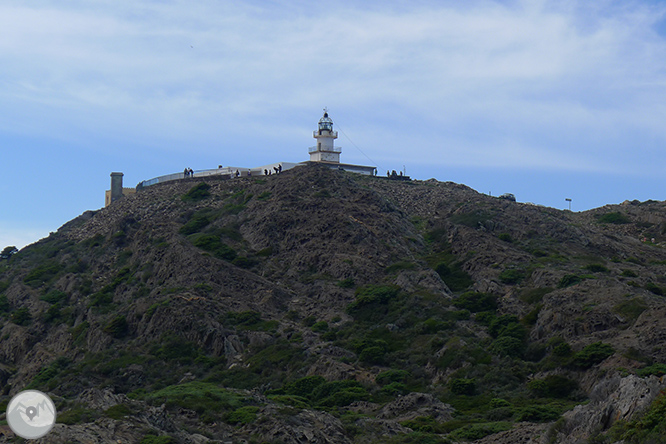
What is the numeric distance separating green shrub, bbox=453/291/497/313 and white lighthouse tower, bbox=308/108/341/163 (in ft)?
147

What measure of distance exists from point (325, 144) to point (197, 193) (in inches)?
801

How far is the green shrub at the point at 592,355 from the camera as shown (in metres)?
46.0

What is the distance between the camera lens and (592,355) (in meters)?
46.2

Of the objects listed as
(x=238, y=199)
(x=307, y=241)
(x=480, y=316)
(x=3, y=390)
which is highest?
(x=238, y=199)

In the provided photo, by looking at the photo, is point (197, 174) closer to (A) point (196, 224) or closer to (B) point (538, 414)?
(A) point (196, 224)

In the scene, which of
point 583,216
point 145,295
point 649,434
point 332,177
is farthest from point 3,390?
point 583,216

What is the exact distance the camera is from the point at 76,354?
59594mm

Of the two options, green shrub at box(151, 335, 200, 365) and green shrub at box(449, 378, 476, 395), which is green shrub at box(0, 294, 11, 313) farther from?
green shrub at box(449, 378, 476, 395)

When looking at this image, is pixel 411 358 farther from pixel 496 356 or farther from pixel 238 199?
pixel 238 199

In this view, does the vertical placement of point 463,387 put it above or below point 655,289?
below

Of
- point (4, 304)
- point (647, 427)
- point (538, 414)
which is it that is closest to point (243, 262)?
point (4, 304)

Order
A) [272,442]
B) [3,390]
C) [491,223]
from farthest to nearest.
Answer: [491,223]
[3,390]
[272,442]

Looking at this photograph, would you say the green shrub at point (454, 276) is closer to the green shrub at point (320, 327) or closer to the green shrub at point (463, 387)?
the green shrub at point (320, 327)

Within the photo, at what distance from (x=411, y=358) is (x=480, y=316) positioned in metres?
7.96
